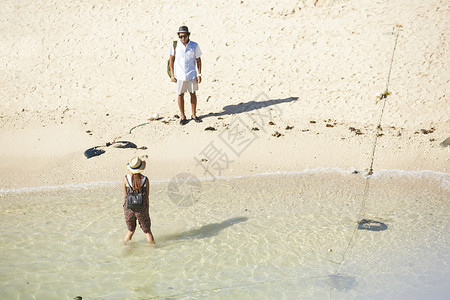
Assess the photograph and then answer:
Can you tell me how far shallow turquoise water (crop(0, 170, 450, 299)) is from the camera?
19.1ft

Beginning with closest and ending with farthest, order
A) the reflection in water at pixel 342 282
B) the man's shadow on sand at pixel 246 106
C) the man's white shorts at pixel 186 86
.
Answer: the reflection in water at pixel 342 282
the man's white shorts at pixel 186 86
the man's shadow on sand at pixel 246 106

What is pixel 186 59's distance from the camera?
9953mm

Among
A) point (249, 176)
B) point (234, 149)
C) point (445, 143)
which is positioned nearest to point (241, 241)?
point (249, 176)

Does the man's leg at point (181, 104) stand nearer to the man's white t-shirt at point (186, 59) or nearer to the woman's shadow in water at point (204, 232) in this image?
the man's white t-shirt at point (186, 59)

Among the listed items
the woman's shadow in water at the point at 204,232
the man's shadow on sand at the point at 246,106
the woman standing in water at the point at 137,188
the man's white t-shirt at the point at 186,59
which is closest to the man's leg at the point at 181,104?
the man's white t-shirt at the point at 186,59

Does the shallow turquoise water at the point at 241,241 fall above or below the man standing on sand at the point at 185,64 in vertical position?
below

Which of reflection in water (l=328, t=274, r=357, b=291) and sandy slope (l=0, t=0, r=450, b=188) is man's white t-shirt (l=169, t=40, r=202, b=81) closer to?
sandy slope (l=0, t=0, r=450, b=188)

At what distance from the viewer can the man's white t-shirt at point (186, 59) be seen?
32.4 feet

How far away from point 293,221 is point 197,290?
2.12 meters

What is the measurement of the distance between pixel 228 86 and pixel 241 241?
20.4ft

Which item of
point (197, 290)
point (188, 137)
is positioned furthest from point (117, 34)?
point (197, 290)

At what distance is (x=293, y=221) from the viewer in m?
7.27

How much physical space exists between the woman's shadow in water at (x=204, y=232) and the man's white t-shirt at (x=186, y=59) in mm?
3901

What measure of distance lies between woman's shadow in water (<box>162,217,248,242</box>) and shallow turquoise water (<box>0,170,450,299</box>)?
1 centimetres
